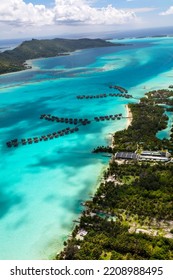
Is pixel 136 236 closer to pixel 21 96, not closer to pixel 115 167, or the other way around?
pixel 115 167

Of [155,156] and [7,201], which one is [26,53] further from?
[7,201]

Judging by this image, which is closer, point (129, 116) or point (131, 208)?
point (131, 208)

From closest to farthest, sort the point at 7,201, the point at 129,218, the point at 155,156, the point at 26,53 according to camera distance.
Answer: the point at 129,218, the point at 7,201, the point at 155,156, the point at 26,53

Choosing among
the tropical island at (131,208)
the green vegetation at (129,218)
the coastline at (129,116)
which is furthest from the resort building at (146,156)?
the coastline at (129,116)

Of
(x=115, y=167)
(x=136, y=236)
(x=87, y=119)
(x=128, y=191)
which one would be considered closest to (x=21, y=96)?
(x=87, y=119)

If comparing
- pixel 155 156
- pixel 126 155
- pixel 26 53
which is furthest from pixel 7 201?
pixel 26 53

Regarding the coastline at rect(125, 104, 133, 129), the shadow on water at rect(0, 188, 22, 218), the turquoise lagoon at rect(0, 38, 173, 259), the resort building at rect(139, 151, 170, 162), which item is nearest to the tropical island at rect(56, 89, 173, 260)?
the resort building at rect(139, 151, 170, 162)

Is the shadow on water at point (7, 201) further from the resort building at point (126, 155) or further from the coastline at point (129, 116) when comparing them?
the coastline at point (129, 116)

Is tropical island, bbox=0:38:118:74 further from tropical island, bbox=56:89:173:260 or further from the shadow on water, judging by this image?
the shadow on water
